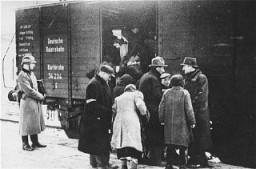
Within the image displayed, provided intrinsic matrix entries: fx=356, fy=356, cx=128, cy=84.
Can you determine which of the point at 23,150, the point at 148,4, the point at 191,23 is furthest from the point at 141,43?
the point at 23,150

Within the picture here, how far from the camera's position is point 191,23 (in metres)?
6.51

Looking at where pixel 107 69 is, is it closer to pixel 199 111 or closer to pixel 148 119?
pixel 148 119

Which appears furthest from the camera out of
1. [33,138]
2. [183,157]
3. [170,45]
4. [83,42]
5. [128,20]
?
[128,20]

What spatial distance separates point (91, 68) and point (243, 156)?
12.2 feet

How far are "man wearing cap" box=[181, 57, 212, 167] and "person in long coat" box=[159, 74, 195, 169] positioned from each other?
413 millimetres

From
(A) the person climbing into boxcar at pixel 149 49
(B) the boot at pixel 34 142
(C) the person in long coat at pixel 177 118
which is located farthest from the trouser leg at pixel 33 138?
(A) the person climbing into boxcar at pixel 149 49

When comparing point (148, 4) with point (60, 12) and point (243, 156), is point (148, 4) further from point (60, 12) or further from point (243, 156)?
point (243, 156)

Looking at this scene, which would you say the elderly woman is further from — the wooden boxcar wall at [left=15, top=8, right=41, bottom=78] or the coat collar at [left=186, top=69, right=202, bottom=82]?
the wooden boxcar wall at [left=15, top=8, right=41, bottom=78]

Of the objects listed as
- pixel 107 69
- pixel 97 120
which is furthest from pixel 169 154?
pixel 107 69

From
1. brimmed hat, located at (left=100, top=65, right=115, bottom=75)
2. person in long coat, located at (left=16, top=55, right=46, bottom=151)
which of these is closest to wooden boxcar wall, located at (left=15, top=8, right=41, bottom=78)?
person in long coat, located at (left=16, top=55, right=46, bottom=151)

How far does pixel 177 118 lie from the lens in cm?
528

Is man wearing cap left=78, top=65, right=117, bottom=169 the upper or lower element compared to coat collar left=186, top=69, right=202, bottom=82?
lower

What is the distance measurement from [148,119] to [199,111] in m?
0.96

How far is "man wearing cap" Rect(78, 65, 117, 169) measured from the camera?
5.30m
